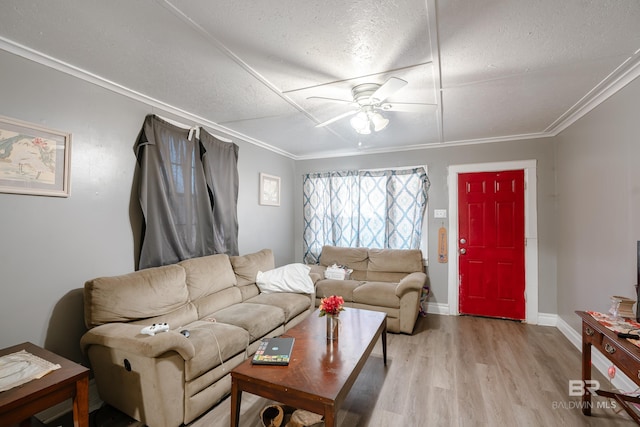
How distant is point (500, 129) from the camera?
345cm

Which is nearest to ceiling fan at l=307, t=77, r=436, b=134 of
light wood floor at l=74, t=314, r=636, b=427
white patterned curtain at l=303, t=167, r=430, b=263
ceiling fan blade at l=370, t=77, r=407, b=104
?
ceiling fan blade at l=370, t=77, r=407, b=104

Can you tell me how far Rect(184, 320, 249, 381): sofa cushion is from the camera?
1853 mm

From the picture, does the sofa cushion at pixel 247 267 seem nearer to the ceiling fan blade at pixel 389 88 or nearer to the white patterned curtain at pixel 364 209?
the white patterned curtain at pixel 364 209

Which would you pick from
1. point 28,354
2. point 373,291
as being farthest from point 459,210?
point 28,354

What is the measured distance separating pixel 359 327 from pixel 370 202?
2437 millimetres

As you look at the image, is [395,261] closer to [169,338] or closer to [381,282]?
[381,282]

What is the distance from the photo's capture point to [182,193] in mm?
2840

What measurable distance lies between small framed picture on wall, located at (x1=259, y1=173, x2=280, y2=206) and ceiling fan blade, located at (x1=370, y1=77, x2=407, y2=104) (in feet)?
7.81

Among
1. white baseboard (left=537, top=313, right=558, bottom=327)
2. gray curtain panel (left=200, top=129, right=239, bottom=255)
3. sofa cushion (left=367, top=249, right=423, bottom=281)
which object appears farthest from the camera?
sofa cushion (left=367, top=249, right=423, bottom=281)

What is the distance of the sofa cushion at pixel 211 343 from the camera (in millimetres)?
1853

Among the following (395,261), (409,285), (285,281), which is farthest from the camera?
(395,261)

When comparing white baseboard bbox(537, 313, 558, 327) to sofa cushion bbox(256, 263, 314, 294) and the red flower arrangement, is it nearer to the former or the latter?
sofa cushion bbox(256, 263, 314, 294)

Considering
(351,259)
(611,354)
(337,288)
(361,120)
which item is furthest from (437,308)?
(361,120)

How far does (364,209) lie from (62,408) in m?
3.83
